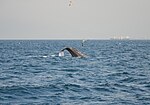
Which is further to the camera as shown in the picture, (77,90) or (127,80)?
(127,80)

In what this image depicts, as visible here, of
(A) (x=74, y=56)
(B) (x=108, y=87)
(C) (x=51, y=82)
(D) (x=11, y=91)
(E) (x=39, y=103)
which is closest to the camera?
(E) (x=39, y=103)

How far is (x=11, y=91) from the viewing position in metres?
28.2

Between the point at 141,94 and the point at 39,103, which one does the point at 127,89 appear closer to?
the point at 141,94

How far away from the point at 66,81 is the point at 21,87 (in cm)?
510

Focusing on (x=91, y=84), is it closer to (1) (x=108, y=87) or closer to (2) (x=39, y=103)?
(1) (x=108, y=87)

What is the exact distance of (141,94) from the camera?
26953 millimetres

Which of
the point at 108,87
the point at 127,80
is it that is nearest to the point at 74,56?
the point at 127,80

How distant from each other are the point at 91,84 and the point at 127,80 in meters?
4.39

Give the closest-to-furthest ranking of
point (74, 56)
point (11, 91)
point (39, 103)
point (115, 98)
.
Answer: point (39, 103) < point (115, 98) < point (11, 91) < point (74, 56)

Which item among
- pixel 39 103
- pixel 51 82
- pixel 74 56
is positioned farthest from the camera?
pixel 74 56

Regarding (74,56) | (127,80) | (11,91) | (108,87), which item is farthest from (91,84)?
(74,56)

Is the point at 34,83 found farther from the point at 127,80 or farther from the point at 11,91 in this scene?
the point at 127,80

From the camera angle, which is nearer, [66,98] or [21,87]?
[66,98]

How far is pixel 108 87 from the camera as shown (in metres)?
30.1
